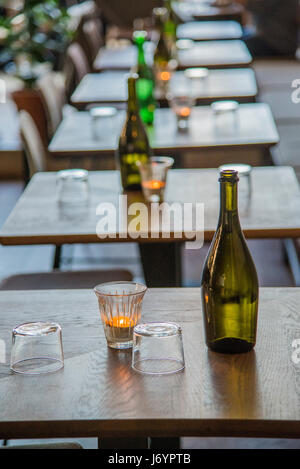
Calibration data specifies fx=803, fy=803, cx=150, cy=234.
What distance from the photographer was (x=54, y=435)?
1081mm

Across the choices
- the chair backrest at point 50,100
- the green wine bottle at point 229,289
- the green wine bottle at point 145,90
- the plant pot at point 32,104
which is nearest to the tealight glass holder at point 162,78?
the green wine bottle at point 145,90

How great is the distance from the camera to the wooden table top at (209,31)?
19.2 feet

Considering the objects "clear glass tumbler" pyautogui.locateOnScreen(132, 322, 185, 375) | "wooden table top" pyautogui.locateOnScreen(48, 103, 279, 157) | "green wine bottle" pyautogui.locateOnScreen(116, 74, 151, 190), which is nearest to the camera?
"clear glass tumbler" pyautogui.locateOnScreen(132, 322, 185, 375)

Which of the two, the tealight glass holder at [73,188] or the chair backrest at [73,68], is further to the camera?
the chair backrest at [73,68]

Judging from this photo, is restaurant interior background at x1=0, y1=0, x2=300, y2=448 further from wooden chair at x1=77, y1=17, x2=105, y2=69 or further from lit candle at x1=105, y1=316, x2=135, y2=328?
lit candle at x1=105, y1=316, x2=135, y2=328

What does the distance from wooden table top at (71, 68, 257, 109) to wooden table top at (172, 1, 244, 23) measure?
3.12 meters

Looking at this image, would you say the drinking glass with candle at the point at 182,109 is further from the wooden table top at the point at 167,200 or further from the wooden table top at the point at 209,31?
the wooden table top at the point at 209,31

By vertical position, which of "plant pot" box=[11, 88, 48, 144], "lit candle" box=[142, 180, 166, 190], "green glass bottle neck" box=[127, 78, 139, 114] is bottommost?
"plant pot" box=[11, 88, 48, 144]

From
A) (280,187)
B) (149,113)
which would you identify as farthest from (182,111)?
(280,187)

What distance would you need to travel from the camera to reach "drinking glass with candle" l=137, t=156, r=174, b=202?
7.04ft

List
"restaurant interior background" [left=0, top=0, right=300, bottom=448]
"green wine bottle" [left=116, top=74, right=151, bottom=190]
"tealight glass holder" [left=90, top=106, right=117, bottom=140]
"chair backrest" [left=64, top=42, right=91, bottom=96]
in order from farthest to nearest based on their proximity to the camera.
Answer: "chair backrest" [left=64, top=42, right=91, bottom=96] → "restaurant interior background" [left=0, top=0, right=300, bottom=448] → "tealight glass holder" [left=90, top=106, right=117, bottom=140] → "green wine bottle" [left=116, top=74, right=151, bottom=190]

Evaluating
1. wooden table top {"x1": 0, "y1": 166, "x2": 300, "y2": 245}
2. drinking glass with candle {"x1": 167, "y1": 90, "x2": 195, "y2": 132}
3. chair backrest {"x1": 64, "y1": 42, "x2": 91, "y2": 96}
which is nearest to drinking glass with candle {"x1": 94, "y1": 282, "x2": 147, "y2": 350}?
wooden table top {"x1": 0, "y1": 166, "x2": 300, "y2": 245}

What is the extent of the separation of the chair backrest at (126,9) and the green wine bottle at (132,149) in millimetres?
5720

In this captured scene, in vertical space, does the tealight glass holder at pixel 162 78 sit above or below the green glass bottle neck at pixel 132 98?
below
